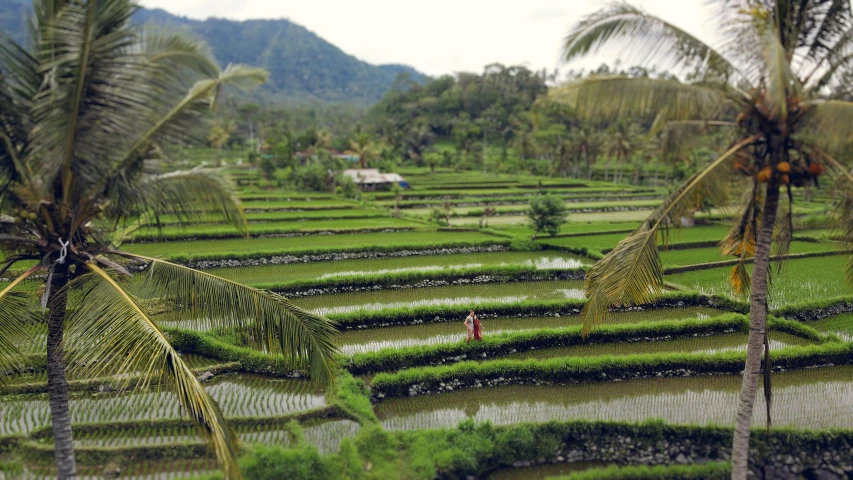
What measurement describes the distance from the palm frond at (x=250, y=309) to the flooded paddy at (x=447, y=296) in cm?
780

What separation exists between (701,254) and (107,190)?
67.5 ft

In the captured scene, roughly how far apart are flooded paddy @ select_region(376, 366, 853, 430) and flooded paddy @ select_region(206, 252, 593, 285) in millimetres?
7445

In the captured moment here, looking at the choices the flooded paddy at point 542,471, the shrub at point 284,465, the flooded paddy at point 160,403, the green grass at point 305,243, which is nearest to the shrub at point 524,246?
the green grass at point 305,243

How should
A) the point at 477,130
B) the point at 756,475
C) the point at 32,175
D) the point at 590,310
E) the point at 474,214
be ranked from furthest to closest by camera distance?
the point at 477,130, the point at 474,214, the point at 756,475, the point at 590,310, the point at 32,175

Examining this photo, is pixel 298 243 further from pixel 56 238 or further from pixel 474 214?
pixel 56 238

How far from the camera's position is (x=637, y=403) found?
9648 mm

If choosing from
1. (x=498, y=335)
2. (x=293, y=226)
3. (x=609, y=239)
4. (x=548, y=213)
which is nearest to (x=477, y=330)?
(x=498, y=335)

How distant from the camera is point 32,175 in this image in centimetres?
504

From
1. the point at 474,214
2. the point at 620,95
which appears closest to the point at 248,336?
the point at 620,95

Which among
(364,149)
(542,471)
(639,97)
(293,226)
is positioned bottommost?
(542,471)

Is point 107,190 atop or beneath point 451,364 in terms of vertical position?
atop

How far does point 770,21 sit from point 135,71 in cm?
609

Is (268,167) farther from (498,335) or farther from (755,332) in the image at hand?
(755,332)

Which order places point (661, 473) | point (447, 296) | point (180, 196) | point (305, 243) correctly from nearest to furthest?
point (180, 196)
point (661, 473)
point (447, 296)
point (305, 243)
